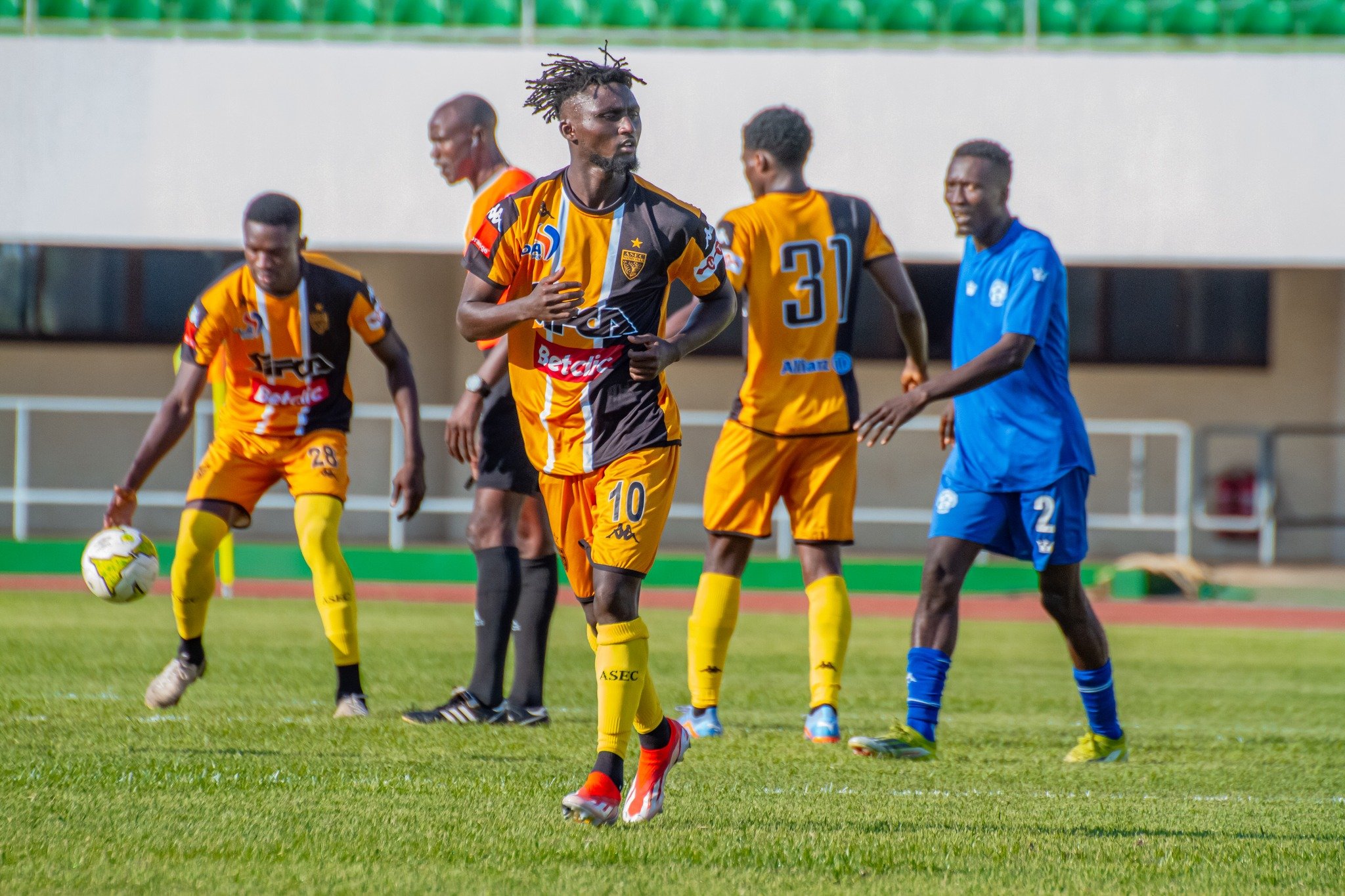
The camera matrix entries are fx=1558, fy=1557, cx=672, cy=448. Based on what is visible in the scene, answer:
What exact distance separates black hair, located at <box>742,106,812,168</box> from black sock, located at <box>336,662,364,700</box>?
8.45 ft

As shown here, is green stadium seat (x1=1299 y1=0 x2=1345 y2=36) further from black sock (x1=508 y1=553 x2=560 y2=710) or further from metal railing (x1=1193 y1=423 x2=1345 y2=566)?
black sock (x1=508 y1=553 x2=560 y2=710)

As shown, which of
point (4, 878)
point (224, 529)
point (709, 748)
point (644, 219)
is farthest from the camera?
point (224, 529)

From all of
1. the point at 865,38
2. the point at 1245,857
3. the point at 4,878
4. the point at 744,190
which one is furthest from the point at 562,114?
the point at 865,38

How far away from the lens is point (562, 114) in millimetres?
4270

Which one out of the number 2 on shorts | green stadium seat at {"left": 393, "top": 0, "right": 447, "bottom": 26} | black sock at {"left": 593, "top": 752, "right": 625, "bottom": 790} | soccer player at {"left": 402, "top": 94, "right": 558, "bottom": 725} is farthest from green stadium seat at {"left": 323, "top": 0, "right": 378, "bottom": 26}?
black sock at {"left": 593, "top": 752, "right": 625, "bottom": 790}

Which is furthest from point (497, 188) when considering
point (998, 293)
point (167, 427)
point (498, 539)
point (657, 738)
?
point (657, 738)

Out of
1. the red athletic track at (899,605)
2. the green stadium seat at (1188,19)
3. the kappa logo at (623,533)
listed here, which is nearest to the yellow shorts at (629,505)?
the kappa logo at (623,533)

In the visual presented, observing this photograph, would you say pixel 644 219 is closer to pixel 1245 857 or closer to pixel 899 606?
pixel 1245 857

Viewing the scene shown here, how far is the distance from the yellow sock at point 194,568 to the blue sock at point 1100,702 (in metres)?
3.27

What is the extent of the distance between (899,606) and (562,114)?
28.1 feet

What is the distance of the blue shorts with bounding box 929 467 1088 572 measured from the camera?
17.8 feet

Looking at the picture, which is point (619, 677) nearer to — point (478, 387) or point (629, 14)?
point (478, 387)

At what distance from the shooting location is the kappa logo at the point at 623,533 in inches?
162

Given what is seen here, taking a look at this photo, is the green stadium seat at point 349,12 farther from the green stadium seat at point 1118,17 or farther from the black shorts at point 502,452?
the black shorts at point 502,452
